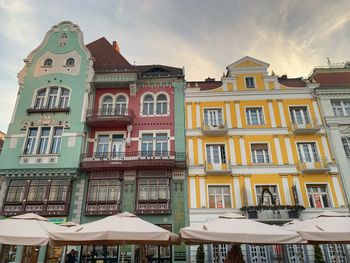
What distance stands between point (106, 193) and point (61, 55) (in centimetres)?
Result: 1306

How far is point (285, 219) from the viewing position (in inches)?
682

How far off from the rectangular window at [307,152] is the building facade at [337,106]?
4.27 ft

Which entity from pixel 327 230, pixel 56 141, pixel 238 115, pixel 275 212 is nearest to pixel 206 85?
pixel 238 115

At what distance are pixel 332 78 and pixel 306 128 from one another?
20.5ft

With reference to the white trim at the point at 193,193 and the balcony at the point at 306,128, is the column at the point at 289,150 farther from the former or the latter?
the white trim at the point at 193,193

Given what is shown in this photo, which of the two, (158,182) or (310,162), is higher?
(310,162)

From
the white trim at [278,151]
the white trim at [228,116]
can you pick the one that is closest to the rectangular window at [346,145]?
the white trim at [278,151]

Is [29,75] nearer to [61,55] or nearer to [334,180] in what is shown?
[61,55]

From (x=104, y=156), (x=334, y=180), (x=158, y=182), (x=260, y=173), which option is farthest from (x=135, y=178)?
(x=334, y=180)

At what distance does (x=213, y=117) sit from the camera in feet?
72.2

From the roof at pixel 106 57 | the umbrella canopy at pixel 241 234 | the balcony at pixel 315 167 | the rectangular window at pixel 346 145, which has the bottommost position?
the umbrella canopy at pixel 241 234

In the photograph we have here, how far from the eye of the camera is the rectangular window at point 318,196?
18.7 meters

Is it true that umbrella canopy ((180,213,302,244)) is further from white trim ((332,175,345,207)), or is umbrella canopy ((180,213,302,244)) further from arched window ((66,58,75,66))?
arched window ((66,58,75,66))

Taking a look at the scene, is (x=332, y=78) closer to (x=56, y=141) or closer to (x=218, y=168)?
(x=218, y=168)
